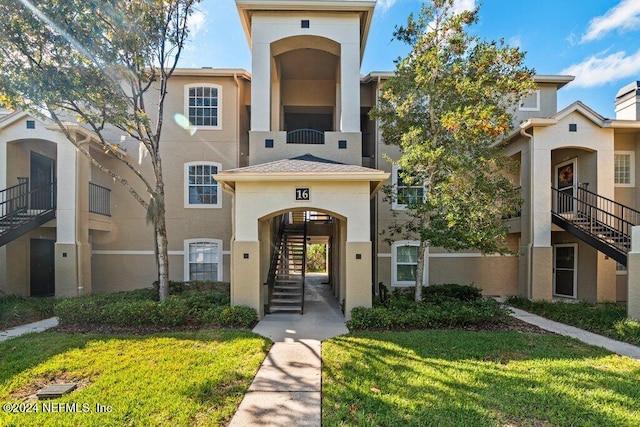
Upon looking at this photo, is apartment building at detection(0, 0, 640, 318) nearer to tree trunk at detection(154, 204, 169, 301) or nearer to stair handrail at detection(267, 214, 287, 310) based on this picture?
stair handrail at detection(267, 214, 287, 310)

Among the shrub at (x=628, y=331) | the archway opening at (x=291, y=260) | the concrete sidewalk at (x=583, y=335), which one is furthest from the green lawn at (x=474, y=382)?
the archway opening at (x=291, y=260)

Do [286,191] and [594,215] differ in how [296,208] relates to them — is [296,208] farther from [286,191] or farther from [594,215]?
[594,215]

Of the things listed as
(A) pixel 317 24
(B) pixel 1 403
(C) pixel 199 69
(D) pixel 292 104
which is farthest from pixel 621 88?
(B) pixel 1 403

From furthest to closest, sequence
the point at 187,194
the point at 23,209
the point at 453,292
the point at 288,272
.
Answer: the point at 187,194 < the point at 288,272 < the point at 23,209 < the point at 453,292

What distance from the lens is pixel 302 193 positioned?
8320mm

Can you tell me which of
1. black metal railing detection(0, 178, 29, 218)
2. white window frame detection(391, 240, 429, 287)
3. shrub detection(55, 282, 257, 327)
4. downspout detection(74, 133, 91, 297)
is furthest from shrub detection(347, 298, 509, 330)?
black metal railing detection(0, 178, 29, 218)

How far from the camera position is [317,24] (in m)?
10.8

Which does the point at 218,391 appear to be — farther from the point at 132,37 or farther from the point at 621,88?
the point at 621,88

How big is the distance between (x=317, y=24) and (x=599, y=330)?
1165 centimetres

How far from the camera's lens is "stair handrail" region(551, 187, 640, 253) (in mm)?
10117

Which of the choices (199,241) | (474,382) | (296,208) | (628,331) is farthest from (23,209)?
(628,331)

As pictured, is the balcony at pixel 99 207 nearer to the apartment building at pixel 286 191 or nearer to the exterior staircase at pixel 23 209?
the apartment building at pixel 286 191

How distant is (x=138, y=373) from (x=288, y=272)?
6379 millimetres

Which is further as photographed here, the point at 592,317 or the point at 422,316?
the point at 592,317
